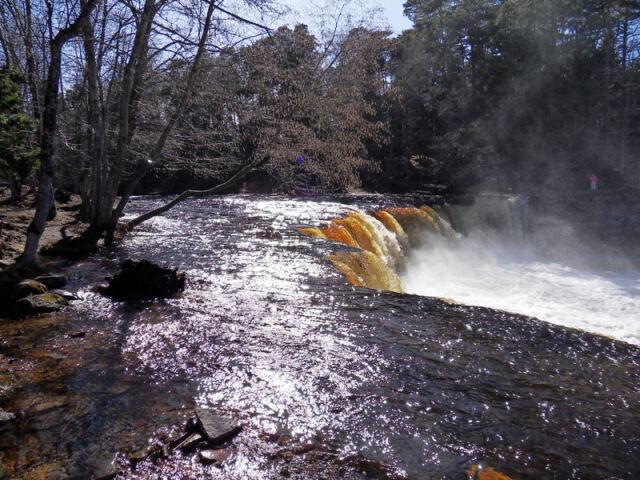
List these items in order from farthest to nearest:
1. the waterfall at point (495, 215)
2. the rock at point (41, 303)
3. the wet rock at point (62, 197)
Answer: the waterfall at point (495, 215)
the wet rock at point (62, 197)
the rock at point (41, 303)

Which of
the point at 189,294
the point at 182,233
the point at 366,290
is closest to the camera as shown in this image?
the point at 189,294

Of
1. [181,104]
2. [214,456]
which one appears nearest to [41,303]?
[214,456]

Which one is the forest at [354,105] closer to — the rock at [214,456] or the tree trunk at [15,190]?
the tree trunk at [15,190]

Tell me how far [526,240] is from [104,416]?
18792 mm

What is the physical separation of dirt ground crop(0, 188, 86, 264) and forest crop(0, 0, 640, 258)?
0.76 meters

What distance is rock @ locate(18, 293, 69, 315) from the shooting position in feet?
15.2

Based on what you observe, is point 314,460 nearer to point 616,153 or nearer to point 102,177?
point 102,177

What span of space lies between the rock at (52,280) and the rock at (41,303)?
1.69 feet

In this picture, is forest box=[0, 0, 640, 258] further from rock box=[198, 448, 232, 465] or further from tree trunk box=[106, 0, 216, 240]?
rock box=[198, 448, 232, 465]

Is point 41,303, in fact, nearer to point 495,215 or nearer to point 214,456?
point 214,456

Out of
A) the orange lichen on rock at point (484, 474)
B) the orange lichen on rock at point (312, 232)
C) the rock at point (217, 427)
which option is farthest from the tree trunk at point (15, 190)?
the orange lichen on rock at point (484, 474)

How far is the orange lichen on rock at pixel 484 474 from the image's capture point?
245 centimetres

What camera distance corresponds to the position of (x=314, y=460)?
8.42 ft

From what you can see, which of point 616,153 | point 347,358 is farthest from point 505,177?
point 347,358
